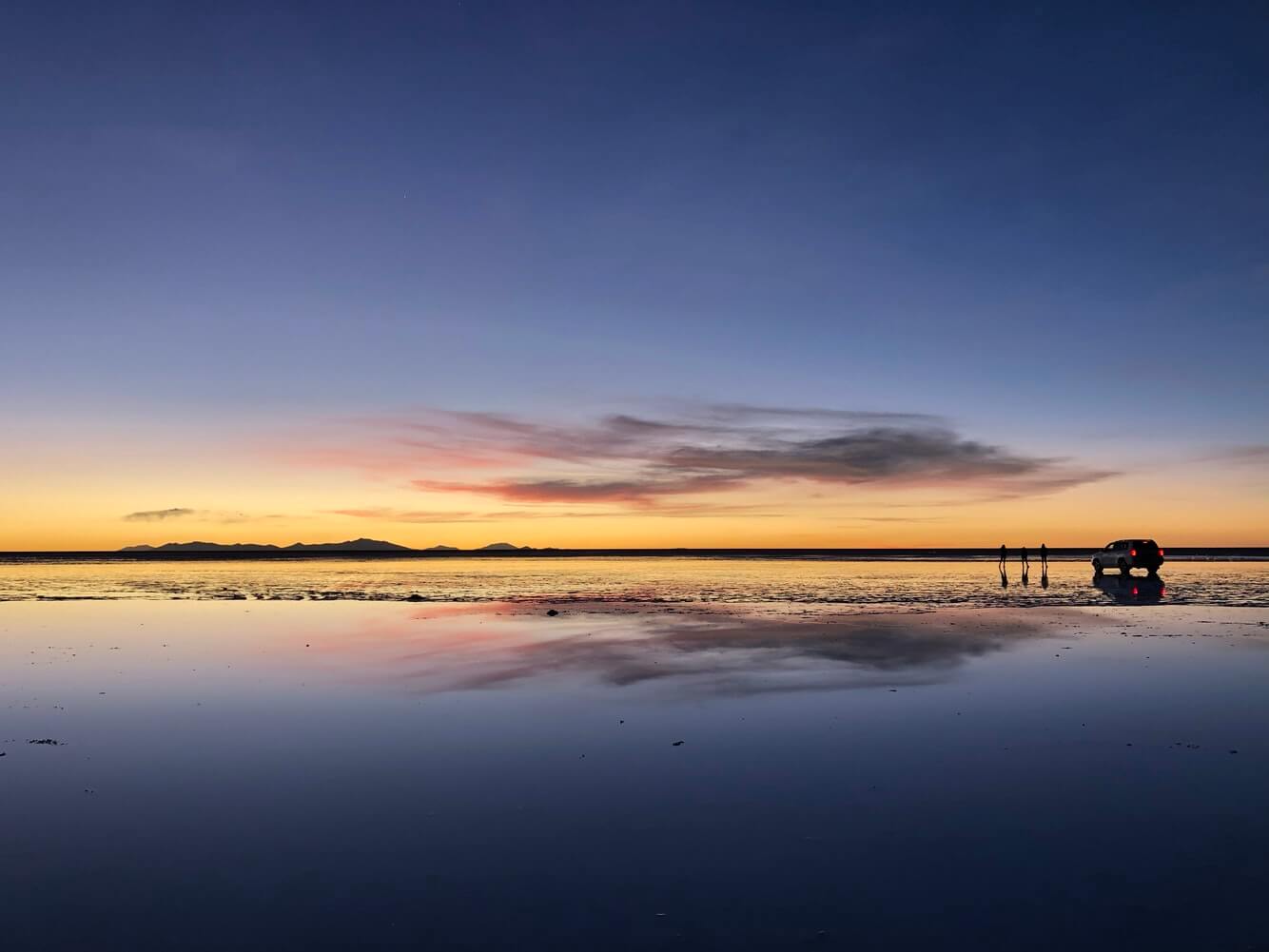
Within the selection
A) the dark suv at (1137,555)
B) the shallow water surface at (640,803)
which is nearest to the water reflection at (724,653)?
the shallow water surface at (640,803)

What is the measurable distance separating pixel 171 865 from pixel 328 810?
1.89 meters

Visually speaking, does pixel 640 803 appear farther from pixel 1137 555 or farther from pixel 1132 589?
pixel 1137 555

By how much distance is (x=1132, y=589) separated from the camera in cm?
4891

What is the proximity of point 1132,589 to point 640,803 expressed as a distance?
1902 inches

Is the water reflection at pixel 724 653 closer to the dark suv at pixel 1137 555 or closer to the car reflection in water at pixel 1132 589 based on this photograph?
the car reflection in water at pixel 1132 589

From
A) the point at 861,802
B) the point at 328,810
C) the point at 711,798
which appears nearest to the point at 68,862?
the point at 328,810

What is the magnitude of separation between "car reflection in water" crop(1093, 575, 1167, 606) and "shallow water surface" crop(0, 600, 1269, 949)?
2087 cm

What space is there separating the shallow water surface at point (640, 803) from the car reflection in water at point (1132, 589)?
20.9m

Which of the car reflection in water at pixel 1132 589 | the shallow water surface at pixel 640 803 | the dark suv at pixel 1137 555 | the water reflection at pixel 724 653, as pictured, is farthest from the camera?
the dark suv at pixel 1137 555

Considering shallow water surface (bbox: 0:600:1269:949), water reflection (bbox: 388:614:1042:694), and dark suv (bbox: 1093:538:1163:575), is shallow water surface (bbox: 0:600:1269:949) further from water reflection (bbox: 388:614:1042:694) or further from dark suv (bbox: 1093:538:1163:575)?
dark suv (bbox: 1093:538:1163:575)

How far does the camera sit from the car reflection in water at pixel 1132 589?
4088cm

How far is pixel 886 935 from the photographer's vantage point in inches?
261

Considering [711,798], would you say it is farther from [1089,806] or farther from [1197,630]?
[1197,630]

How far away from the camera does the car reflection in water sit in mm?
40875
